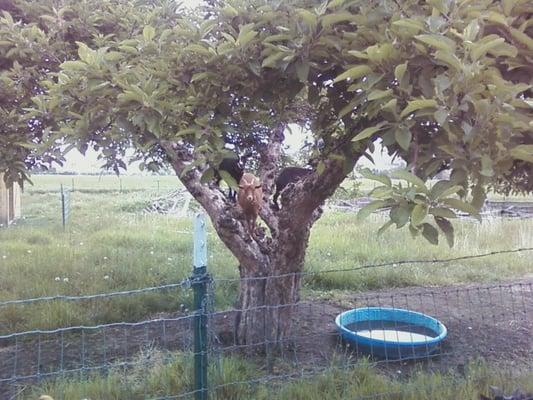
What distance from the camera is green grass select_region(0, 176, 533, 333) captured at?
15.7 feet

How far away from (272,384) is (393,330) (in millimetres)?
1387

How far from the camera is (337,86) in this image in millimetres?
2111

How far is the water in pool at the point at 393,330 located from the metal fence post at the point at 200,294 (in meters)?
1.62

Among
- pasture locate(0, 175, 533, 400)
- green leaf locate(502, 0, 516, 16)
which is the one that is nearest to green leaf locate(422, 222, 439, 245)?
green leaf locate(502, 0, 516, 16)

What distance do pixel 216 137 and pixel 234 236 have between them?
187 centimetres

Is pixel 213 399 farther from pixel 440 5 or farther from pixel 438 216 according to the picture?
pixel 440 5

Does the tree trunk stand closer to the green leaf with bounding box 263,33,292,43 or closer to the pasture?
the pasture

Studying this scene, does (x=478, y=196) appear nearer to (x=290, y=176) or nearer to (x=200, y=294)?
(x=200, y=294)

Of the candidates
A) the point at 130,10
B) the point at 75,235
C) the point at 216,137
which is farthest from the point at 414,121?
the point at 75,235

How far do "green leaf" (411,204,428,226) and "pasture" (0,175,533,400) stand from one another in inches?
61.2

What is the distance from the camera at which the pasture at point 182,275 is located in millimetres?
3143

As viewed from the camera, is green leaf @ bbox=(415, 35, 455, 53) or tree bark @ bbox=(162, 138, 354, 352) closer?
green leaf @ bbox=(415, 35, 455, 53)

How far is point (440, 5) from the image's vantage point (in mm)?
1440

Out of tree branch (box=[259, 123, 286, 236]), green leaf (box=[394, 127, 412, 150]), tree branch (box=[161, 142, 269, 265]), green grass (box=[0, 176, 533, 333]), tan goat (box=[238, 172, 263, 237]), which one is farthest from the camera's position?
green grass (box=[0, 176, 533, 333])
